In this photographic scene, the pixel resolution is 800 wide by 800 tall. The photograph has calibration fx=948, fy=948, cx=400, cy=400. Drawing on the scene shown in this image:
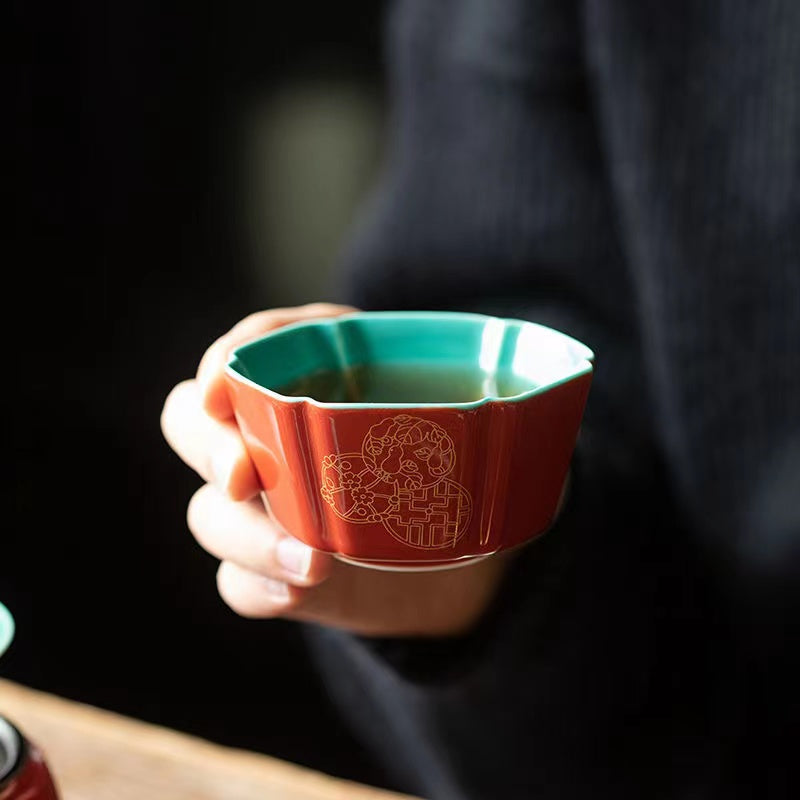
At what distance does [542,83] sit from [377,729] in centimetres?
51

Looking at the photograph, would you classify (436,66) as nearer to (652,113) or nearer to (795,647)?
(652,113)

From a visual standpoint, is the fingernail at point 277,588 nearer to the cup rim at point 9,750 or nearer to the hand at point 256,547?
the hand at point 256,547

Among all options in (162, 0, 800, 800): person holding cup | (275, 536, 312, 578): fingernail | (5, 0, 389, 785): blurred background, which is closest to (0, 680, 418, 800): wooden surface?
(162, 0, 800, 800): person holding cup

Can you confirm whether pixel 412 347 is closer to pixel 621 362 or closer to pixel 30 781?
pixel 30 781

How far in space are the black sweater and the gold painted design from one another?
0.25m

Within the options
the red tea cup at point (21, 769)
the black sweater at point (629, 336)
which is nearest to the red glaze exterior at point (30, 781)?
the red tea cup at point (21, 769)

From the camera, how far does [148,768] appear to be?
0.49 metres

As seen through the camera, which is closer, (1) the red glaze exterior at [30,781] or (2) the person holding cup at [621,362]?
(1) the red glaze exterior at [30,781]

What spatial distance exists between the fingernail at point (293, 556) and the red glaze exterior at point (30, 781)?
0.11 m

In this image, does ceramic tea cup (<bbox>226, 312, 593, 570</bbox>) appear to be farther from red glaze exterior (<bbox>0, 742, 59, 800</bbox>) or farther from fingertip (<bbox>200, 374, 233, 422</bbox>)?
red glaze exterior (<bbox>0, 742, 59, 800</bbox>)

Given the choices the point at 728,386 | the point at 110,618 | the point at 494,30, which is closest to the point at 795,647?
the point at 728,386

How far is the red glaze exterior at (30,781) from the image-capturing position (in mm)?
327

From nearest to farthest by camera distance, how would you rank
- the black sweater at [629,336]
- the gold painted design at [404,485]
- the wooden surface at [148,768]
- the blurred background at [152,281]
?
the gold painted design at [404,485], the wooden surface at [148,768], the black sweater at [629,336], the blurred background at [152,281]

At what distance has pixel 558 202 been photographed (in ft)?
2.16
